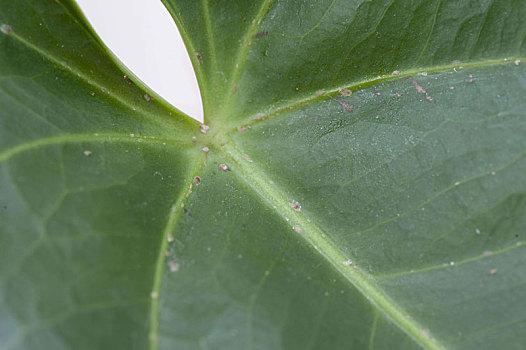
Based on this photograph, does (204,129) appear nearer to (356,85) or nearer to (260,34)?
(260,34)

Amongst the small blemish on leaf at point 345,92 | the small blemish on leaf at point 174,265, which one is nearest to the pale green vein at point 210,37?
the small blemish on leaf at point 345,92

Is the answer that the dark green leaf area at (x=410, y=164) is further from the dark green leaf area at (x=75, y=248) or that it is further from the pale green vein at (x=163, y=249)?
the dark green leaf area at (x=75, y=248)

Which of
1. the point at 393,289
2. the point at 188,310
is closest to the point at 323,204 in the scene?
the point at 393,289

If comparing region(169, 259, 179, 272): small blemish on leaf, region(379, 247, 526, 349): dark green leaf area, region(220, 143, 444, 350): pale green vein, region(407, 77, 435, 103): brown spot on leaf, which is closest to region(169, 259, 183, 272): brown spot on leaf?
region(169, 259, 179, 272): small blemish on leaf

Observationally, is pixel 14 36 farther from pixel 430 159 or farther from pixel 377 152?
pixel 430 159

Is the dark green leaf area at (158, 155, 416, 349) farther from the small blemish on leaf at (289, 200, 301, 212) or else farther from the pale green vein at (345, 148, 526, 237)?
the pale green vein at (345, 148, 526, 237)

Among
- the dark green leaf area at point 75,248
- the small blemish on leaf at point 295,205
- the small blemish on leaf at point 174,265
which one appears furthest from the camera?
the small blemish on leaf at point 295,205

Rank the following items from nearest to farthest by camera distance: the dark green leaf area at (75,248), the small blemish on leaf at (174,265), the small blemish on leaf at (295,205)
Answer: the dark green leaf area at (75,248)
the small blemish on leaf at (174,265)
the small blemish on leaf at (295,205)
